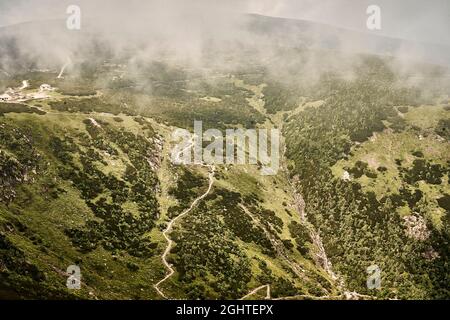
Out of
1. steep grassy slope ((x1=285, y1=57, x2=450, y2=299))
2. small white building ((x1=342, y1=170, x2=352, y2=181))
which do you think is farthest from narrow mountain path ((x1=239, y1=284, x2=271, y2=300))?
small white building ((x1=342, y1=170, x2=352, y2=181))

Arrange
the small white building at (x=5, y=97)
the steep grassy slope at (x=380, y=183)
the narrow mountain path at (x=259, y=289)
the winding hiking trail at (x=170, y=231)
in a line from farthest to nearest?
1. the small white building at (x=5, y=97)
2. the steep grassy slope at (x=380, y=183)
3. the narrow mountain path at (x=259, y=289)
4. the winding hiking trail at (x=170, y=231)

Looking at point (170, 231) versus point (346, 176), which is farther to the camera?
point (346, 176)

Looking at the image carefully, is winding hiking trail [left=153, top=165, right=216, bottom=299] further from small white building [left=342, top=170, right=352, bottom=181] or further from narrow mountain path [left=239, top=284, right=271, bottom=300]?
small white building [left=342, top=170, right=352, bottom=181]

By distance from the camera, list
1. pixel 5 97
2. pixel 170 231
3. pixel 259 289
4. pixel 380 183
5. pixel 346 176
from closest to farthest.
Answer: pixel 259 289
pixel 170 231
pixel 380 183
pixel 346 176
pixel 5 97

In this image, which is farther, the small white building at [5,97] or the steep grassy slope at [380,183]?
the small white building at [5,97]

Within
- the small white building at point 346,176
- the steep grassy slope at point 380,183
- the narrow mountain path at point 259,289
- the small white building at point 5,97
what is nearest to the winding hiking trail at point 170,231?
the narrow mountain path at point 259,289

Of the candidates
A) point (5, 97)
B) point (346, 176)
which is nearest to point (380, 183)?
point (346, 176)

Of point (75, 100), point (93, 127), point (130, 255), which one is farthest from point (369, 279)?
point (75, 100)

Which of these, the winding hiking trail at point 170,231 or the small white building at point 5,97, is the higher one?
the small white building at point 5,97

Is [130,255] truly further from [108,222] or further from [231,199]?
[231,199]

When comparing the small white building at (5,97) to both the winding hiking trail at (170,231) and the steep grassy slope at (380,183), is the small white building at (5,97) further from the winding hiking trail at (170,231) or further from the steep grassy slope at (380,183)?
the steep grassy slope at (380,183)

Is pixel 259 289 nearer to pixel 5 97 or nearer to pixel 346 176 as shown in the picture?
pixel 346 176

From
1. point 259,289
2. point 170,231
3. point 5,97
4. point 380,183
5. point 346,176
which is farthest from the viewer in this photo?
point 5,97
